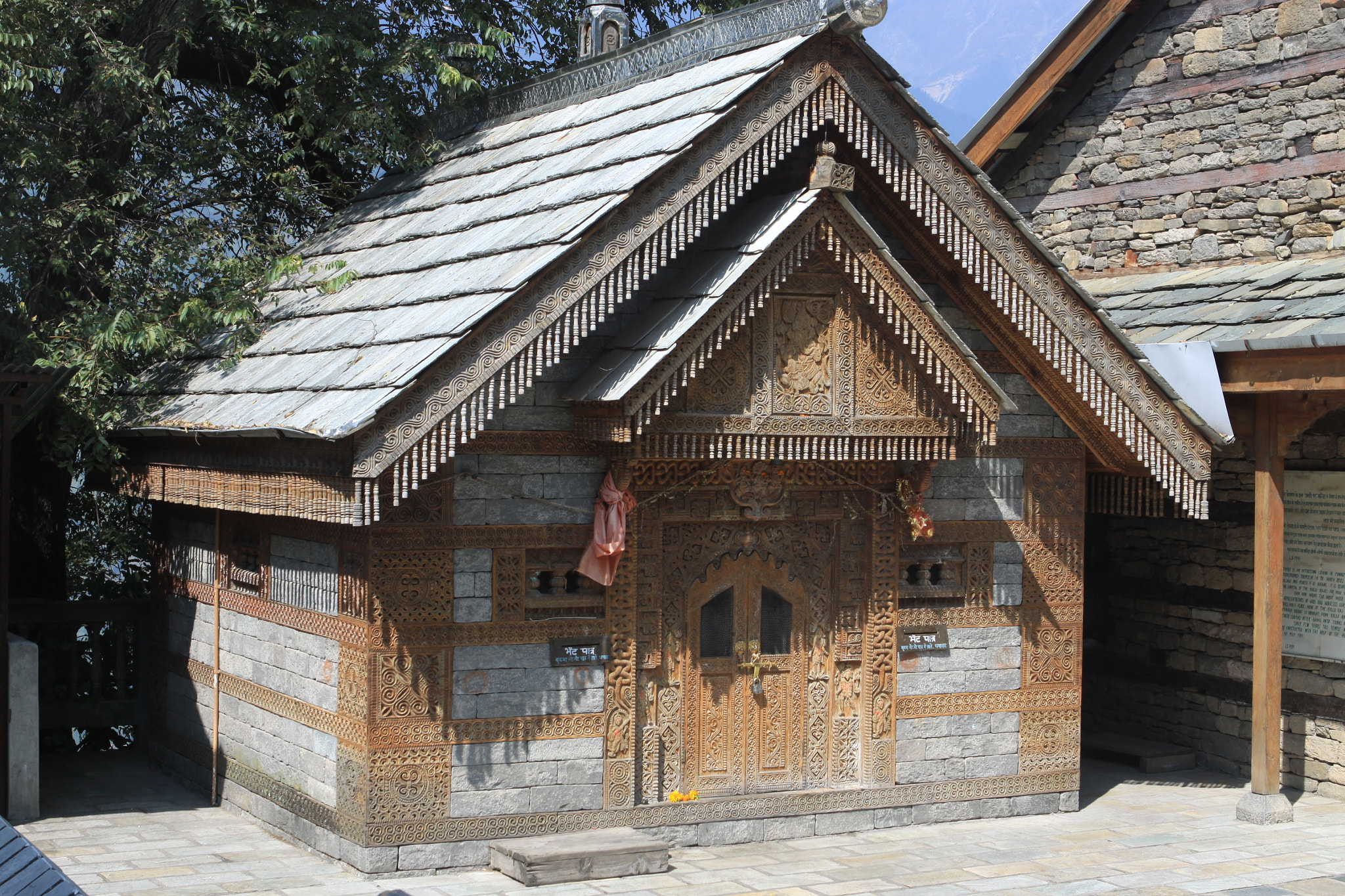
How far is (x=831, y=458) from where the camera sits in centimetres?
882

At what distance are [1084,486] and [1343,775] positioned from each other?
2.86m

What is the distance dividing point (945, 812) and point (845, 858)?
1.26 m

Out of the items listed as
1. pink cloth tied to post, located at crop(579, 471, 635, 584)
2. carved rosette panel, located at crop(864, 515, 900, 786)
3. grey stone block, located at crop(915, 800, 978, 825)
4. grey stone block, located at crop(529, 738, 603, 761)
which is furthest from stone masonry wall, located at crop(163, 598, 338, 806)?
grey stone block, located at crop(915, 800, 978, 825)

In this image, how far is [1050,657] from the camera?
1008 centimetres

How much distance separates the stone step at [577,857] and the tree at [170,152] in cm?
419

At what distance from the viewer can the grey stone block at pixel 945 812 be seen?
9.64 meters

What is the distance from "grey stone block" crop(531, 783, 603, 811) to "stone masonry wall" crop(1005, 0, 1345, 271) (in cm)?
657

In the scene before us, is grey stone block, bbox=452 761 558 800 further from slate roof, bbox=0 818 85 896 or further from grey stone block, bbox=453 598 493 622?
slate roof, bbox=0 818 85 896

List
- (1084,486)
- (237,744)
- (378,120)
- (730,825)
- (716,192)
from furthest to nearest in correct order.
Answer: (378,120) → (1084,486) → (237,744) → (730,825) → (716,192)

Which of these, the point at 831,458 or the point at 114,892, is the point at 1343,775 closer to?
the point at 831,458

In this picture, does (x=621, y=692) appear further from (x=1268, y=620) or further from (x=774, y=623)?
(x=1268, y=620)

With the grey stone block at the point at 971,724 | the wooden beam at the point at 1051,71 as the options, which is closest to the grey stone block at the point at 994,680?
the grey stone block at the point at 971,724

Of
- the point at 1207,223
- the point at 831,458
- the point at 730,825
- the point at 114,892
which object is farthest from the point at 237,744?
the point at 1207,223

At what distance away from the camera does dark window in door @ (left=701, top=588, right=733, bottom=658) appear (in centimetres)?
917
